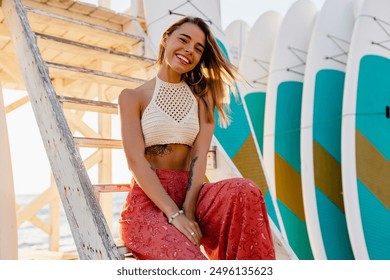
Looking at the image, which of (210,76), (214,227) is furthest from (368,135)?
(214,227)

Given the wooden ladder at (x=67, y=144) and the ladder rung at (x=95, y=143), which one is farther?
the ladder rung at (x=95, y=143)

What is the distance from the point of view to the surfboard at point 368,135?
2818 millimetres

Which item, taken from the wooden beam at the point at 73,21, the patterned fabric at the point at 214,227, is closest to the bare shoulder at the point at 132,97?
the patterned fabric at the point at 214,227

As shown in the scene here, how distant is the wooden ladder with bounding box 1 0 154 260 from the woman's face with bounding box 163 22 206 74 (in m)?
0.40

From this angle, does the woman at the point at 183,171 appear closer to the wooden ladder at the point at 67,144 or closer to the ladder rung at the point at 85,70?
the wooden ladder at the point at 67,144

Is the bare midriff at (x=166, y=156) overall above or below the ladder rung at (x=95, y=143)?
below

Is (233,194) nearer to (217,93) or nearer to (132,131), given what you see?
(132,131)

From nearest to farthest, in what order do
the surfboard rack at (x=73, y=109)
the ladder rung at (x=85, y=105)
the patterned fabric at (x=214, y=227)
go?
the patterned fabric at (x=214, y=227) → the surfboard rack at (x=73, y=109) → the ladder rung at (x=85, y=105)

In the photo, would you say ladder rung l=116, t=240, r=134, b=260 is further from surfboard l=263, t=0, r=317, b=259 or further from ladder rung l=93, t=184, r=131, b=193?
surfboard l=263, t=0, r=317, b=259

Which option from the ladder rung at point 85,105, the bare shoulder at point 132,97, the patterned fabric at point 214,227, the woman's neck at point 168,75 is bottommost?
the patterned fabric at point 214,227

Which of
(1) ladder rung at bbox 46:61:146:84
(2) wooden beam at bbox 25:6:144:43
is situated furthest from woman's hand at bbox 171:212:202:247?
(2) wooden beam at bbox 25:6:144:43

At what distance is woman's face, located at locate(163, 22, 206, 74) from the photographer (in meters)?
1.33

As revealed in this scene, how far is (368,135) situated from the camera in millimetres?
2934
